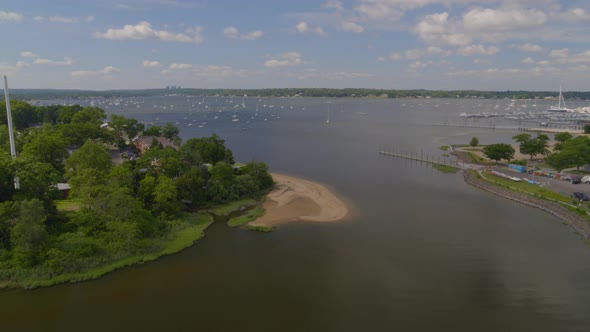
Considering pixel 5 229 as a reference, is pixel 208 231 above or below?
below

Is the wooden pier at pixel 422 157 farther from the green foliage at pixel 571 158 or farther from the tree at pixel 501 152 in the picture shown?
the green foliage at pixel 571 158

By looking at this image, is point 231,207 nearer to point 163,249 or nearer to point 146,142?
point 163,249

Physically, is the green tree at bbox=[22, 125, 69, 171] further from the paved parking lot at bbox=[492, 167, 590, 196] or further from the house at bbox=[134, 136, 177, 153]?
the paved parking lot at bbox=[492, 167, 590, 196]

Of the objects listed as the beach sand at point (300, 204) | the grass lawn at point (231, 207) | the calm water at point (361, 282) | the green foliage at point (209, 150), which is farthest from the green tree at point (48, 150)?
the beach sand at point (300, 204)

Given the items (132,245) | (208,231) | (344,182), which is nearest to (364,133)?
(344,182)

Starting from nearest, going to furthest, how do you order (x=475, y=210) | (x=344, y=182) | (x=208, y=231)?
1. (x=208, y=231)
2. (x=475, y=210)
3. (x=344, y=182)

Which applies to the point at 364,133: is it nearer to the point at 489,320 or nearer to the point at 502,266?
the point at 502,266
